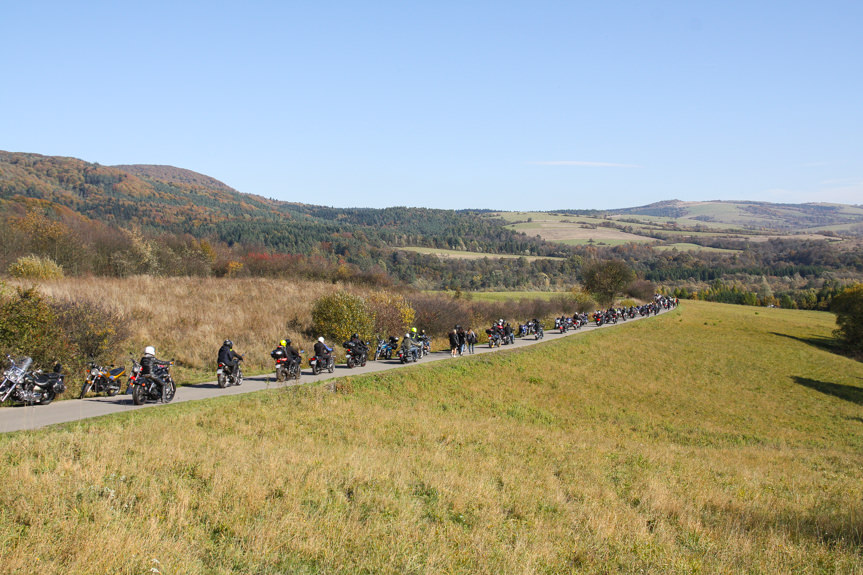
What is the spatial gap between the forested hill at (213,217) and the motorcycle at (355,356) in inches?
2298

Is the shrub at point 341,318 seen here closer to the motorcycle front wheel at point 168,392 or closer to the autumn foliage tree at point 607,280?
the motorcycle front wheel at point 168,392

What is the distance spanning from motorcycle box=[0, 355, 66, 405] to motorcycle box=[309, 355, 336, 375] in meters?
8.31

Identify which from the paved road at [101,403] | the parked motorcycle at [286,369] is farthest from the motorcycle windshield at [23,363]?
the parked motorcycle at [286,369]

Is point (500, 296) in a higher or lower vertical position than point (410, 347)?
lower

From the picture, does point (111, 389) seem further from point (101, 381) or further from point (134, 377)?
point (134, 377)

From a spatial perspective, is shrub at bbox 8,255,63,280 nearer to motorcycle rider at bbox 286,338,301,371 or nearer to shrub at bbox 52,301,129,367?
shrub at bbox 52,301,129,367

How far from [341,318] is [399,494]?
20.3m

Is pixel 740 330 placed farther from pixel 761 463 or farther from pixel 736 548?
pixel 736 548

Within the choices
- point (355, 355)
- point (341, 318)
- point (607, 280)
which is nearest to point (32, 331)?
point (355, 355)

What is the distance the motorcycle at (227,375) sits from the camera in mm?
17125

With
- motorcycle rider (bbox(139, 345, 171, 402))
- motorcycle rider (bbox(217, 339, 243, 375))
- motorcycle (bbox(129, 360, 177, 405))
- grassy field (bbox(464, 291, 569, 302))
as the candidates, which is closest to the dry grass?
motorcycle rider (bbox(217, 339, 243, 375))

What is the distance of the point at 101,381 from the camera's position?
607 inches

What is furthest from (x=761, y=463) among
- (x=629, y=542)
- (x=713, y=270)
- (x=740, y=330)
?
(x=713, y=270)

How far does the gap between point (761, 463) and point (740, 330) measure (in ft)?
149
